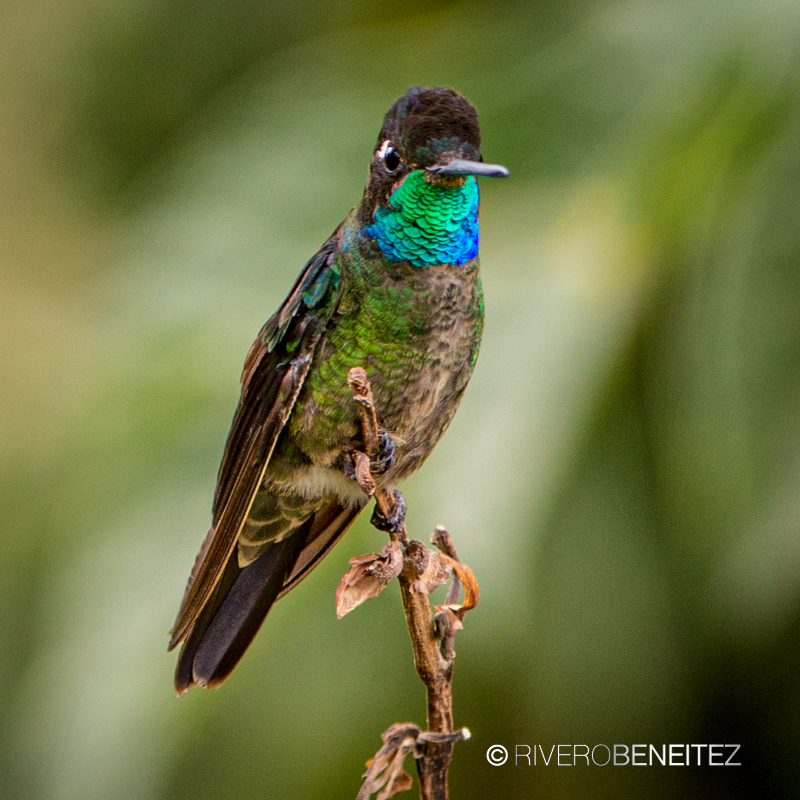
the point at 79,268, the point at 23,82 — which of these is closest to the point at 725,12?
the point at 79,268

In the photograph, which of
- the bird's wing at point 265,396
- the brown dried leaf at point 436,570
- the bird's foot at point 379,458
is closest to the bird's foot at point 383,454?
the bird's foot at point 379,458

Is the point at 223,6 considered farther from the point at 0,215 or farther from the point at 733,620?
the point at 733,620

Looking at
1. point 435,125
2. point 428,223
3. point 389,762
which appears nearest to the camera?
point 389,762

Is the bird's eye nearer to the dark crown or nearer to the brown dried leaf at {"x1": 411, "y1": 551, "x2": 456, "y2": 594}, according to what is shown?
the dark crown

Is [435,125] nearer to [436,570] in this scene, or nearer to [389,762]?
[436,570]

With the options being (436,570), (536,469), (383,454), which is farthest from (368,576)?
(536,469)

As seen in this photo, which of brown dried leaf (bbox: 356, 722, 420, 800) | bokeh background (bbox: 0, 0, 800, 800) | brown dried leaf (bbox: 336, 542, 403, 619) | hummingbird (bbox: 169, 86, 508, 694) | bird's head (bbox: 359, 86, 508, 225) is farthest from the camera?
bokeh background (bbox: 0, 0, 800, 800)

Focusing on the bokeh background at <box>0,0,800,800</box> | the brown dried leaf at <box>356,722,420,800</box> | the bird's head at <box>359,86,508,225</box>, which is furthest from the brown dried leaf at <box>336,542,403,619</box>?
the bokeh background at <box>0,0,800,800</box>
